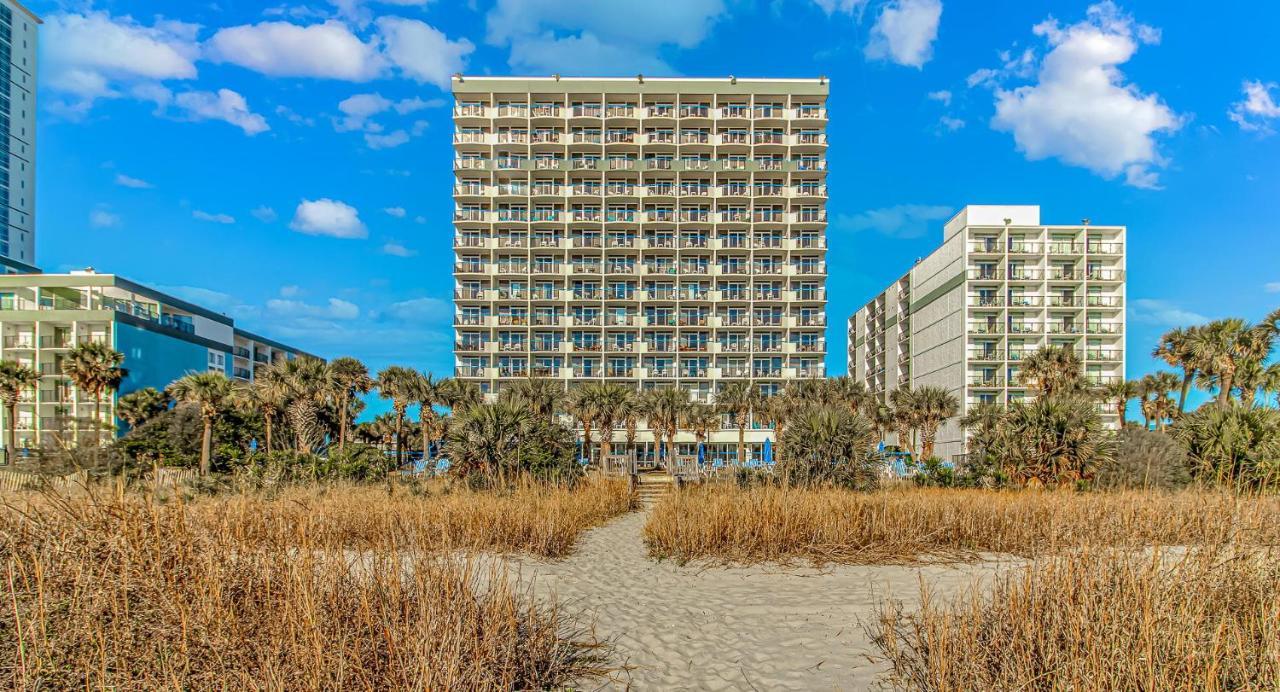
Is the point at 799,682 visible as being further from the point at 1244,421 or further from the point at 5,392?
the point at 5,392

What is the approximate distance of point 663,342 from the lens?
64.2 m

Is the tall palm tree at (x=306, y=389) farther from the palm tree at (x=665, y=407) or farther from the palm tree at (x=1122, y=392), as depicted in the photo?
the palm tree at (x=1122, y=392)

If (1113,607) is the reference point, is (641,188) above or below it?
above

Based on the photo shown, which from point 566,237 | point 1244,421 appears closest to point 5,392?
point 566,237

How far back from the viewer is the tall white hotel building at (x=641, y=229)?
2491 inches

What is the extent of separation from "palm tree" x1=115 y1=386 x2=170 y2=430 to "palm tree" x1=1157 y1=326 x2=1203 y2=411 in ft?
192

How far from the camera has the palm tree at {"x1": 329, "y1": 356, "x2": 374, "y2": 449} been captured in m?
38.1

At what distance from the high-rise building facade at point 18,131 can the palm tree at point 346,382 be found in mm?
69183

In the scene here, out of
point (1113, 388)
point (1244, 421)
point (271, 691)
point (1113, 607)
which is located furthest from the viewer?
point (1113, 388)

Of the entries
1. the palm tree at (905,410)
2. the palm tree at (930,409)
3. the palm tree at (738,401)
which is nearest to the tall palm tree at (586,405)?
the palm tree at (738,401)

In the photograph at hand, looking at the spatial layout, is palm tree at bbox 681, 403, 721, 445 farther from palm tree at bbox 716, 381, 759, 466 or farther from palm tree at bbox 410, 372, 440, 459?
palm tree at bbox 410, 372, 440, 459

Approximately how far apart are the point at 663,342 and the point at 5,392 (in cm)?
4677

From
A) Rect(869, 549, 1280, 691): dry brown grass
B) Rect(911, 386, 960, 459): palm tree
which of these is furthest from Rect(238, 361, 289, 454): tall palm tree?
Rect(911, 386, 960, 459): palm tree

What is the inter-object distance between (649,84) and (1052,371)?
4357 centimetres
